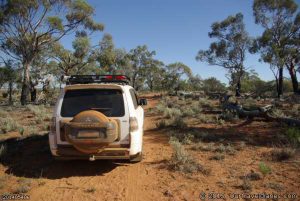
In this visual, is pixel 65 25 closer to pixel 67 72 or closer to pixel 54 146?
pixel 67 72

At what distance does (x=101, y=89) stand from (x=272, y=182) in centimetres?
402

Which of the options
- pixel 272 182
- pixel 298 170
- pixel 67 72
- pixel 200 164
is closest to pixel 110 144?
pixel 200 164

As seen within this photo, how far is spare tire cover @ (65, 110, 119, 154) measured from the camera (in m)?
5.50

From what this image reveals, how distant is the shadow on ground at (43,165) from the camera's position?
611 cm

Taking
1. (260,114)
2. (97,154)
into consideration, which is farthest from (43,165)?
(260,114)

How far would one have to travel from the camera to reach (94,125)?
217 inches

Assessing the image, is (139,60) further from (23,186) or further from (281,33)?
(23,186)

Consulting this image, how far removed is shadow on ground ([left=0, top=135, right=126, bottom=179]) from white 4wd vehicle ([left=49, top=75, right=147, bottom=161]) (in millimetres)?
653

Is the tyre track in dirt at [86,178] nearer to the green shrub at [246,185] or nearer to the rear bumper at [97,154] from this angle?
the rear bumper at [97,154]

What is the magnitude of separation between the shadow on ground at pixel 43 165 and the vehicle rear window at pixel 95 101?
4.79ft

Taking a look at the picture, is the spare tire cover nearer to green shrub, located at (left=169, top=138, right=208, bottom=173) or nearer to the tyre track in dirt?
the tyre track in dirt

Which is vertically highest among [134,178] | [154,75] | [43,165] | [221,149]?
[154,75]

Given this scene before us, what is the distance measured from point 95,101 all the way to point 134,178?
1.90 metres

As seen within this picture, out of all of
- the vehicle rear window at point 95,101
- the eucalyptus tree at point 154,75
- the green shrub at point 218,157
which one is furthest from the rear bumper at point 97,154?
the eucalyptus tree at point 154,75
